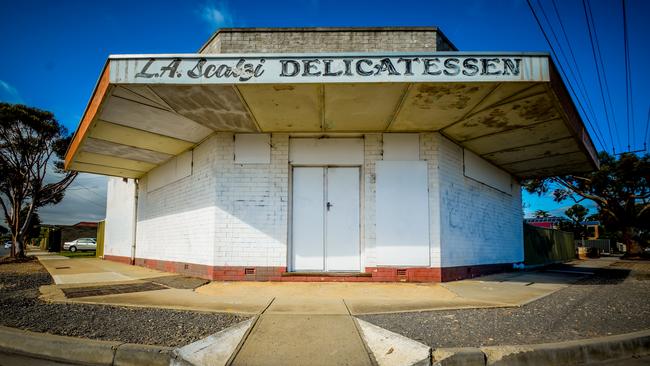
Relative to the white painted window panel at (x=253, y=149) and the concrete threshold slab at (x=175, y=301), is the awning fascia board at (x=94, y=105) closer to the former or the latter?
the white painted window panel at (x=253, y=149)

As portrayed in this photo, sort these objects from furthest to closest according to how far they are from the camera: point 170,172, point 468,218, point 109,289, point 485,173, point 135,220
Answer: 1. point 135,220
2. point 170,172
3. point 485,173
4. point 468,218
5. point 109,289

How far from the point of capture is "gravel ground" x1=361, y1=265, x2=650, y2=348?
3822 millimetres

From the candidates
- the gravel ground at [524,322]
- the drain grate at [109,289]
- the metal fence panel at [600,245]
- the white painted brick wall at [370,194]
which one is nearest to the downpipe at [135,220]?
the drain grate at [109,289]

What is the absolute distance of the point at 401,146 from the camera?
26.6 ft

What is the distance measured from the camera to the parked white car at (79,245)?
36781 millimetres

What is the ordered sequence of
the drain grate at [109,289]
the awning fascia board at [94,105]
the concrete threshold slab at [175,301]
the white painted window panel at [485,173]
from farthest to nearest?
the white painted window panel at [485,173]
the drain grate at [109,289]
the awning fascia board at [94,105]
the concrete threshold slab at [175,301]

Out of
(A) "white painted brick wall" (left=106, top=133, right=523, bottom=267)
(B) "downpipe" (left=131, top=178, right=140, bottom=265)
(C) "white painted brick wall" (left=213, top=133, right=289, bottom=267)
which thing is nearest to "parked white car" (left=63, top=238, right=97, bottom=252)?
(B) "downpipe" (left=131, top=178, right=140, bottom=265)

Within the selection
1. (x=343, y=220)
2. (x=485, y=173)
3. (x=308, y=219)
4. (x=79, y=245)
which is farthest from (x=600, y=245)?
(x=79, y=245)

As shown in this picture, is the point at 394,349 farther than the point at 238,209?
No

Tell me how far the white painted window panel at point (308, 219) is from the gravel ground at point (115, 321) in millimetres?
3348

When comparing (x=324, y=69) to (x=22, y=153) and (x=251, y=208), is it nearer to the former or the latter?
(x=251, y=208)

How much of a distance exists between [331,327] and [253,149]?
4964mm

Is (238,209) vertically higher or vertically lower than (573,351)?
higher

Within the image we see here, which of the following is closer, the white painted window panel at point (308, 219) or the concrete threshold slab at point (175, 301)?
the concrete threshold slab at point (175, 301)
